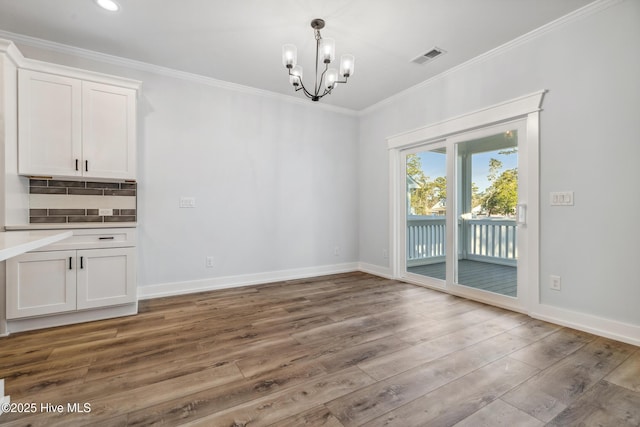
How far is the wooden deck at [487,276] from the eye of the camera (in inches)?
120

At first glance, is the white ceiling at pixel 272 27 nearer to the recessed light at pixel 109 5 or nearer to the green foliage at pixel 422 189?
the recessed light at pixel 109 5

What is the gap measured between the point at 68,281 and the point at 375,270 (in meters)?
3.84

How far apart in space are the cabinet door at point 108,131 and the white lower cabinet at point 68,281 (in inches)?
32.2

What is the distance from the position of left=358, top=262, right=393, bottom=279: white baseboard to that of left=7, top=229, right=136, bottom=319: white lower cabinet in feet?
10.9

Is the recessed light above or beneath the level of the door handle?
above

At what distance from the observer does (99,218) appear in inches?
124

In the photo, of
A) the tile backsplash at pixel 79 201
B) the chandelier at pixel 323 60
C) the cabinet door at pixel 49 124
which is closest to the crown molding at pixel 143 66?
the cabinet door at pixel 49 124

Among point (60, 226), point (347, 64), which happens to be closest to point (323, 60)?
point (347, 64)

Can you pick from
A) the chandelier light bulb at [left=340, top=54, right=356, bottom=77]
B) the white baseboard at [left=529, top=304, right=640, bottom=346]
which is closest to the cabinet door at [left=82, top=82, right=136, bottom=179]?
the chandelier light bulb at [left=340, top=54, right=356, bottom=77]

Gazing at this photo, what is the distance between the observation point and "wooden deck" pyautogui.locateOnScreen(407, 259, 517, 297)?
3055 millimetres

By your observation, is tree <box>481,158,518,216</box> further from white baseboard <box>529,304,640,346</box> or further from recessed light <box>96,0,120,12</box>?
recessed light <box>96,0,120,12</box>

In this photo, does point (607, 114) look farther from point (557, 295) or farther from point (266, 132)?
point (266, 132)

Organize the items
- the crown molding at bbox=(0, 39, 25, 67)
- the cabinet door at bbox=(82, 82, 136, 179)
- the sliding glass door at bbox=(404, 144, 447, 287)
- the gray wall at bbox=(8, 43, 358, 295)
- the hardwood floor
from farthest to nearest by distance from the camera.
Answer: the sliding glass door at bbox=(404, 144, 447, 287), the gray wall at bbox=(8, 43, 358, 295), the cabinet door at bbox=(82, 82, 136, 179), the crown molding at bbox=(0, 39, 25, 67), the hardwood floor

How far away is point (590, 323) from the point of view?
2.43m
